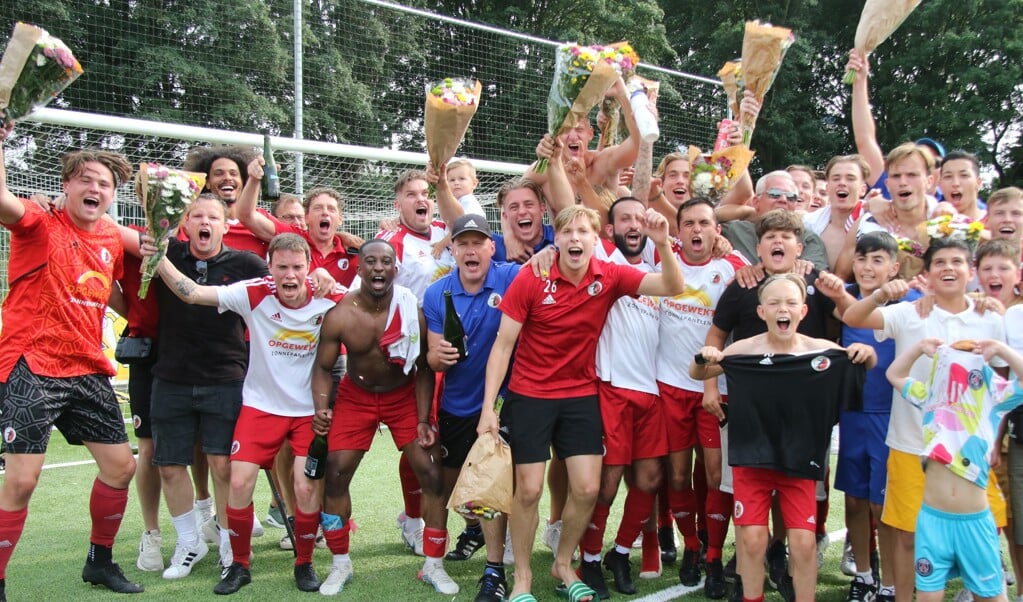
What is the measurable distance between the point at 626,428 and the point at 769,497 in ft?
2.96

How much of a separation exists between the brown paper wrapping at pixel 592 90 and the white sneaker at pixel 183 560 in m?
3.47

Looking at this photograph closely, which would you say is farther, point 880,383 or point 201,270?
point 201,270

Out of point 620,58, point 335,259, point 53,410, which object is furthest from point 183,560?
point 620,58

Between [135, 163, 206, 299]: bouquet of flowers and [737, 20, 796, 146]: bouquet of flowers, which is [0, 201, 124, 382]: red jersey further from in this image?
[737, 20, 796, 146]: bouquet of flowers

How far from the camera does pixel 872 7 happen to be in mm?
5570

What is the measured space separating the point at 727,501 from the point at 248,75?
12.9 m

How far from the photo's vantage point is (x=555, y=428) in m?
4.66

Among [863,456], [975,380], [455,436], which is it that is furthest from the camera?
[455,436]

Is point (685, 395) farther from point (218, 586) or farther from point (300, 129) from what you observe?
point (300, 129)

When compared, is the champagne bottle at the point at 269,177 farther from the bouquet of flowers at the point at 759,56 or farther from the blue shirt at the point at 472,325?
the bouquet of flowers at the point at 759,56

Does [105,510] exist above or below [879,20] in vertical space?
below

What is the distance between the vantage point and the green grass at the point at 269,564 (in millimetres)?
4848

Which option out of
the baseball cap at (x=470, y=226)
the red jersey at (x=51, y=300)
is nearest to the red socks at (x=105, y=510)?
the red jersey at (x=51, y=300)

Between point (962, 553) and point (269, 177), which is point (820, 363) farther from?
point (269, 177)
